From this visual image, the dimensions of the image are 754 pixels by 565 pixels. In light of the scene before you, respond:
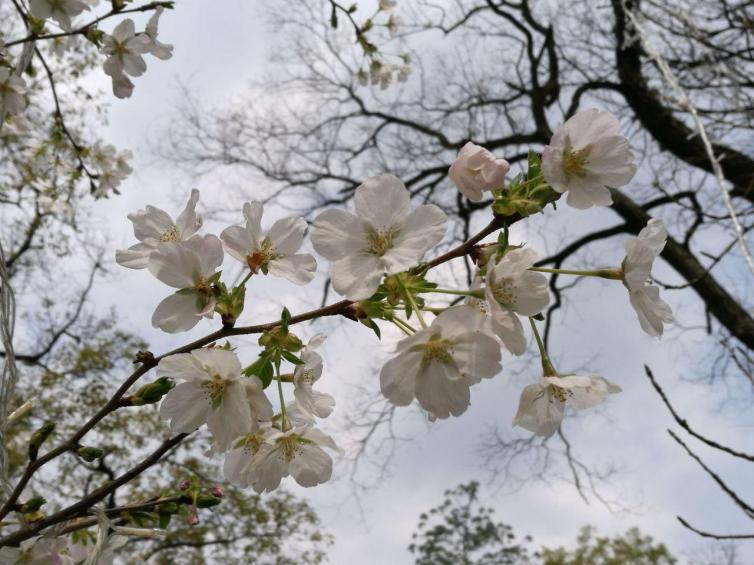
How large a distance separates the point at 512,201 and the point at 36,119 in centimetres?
535

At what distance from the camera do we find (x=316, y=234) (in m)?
0.60

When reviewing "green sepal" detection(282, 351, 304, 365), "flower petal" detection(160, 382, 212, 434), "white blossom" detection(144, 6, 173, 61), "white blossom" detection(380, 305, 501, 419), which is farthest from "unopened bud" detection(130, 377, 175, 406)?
"white blossom" detection(144, 6, 173, 61)

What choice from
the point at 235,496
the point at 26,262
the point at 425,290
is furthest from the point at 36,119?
the point at 425,290

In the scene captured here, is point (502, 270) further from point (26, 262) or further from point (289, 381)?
point (26, 262)

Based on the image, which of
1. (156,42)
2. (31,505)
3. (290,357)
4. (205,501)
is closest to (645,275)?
(290,357)

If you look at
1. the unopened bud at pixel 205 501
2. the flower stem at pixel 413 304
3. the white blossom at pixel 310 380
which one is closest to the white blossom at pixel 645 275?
the flower stem at pixel 413 304

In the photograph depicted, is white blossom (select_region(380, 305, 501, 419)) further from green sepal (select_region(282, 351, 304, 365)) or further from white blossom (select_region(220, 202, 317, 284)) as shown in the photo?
white blossom (select_region(220, 202, 317, 284))

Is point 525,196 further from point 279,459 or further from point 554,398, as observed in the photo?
point 279,459

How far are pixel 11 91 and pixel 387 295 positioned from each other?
1199 millimetres

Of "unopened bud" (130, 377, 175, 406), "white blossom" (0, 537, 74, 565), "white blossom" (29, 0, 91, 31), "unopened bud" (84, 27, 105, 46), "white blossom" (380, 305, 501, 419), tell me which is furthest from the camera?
"unopened bud" (84, 27, 105, 46)

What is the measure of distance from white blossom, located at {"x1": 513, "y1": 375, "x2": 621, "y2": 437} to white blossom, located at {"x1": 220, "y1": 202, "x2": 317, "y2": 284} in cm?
29

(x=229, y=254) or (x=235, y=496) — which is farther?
(x=235, y=496)

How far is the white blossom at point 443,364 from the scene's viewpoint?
1.71ft

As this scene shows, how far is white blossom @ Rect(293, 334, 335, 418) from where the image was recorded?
0.68 m
